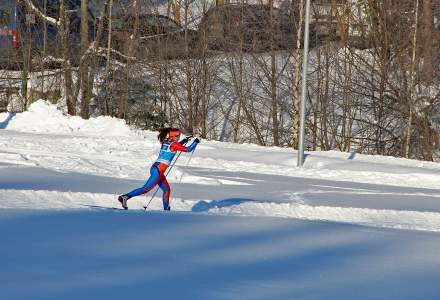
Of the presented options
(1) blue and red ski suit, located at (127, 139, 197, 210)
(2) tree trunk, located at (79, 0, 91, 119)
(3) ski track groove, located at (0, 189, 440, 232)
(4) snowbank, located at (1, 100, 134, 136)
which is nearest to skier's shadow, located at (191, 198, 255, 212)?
(3) ski track groove, located at (0, 189, 440, 232)

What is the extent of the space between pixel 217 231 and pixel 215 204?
159 inches

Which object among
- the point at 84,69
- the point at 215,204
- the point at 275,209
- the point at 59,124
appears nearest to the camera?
the point at 275,209

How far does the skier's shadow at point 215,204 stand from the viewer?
13.4 meters

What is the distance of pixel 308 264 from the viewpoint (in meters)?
7.93

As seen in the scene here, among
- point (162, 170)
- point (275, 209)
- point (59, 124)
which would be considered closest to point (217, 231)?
point (162, 170)

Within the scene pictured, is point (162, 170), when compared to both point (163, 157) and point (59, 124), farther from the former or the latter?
point (59, 124)

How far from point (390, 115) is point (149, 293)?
75.9ft

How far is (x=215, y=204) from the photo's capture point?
1361 centimetres

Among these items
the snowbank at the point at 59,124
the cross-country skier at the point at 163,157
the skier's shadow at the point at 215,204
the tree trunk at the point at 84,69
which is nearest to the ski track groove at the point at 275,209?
the skier's shadow at the point at 215,204

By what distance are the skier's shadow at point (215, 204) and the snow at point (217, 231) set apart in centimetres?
4

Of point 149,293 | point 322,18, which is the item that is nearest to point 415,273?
point 149,293

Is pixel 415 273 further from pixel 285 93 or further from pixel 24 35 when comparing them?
pixel 24 35

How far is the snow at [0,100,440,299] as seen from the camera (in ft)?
22.6

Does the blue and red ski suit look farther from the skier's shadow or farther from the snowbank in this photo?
the snowbank
